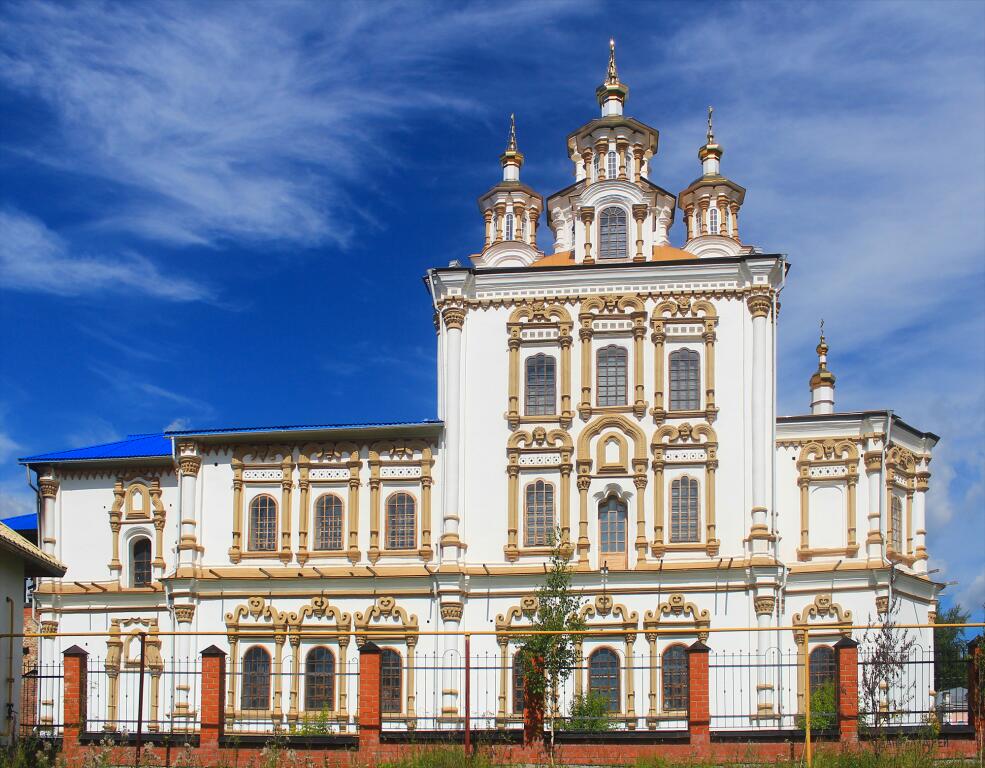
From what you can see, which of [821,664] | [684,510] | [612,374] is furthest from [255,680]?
[821,664]

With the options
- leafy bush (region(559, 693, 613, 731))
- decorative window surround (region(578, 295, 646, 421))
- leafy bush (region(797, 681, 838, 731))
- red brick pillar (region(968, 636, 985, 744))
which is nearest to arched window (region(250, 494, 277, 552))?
decorative window surround (region(578, 295, 646, 421))

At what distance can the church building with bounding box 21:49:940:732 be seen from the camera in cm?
3591

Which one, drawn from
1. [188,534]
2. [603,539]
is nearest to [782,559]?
[603,539]

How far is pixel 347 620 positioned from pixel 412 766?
1330cm

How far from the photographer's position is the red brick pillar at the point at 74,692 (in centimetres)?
2619

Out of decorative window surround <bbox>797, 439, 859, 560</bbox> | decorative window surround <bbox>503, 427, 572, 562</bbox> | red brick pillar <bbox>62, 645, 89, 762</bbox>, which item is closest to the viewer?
red brick pillar <bbox>62, 645, 89, 762</bbox>

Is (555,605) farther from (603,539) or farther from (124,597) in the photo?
(124,597)

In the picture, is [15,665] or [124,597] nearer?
[15,665]

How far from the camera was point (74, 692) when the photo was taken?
2656 centimetres

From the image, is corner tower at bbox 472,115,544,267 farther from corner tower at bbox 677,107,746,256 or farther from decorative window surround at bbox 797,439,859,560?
decorative window surround at bbox 797,439,859,560

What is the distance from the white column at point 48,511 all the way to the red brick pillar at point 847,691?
22565 millimetres

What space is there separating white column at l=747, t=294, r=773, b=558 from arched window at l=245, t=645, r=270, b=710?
12383mm

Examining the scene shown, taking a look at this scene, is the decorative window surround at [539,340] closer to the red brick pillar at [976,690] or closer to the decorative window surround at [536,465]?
the decorative window surround at [536,465]

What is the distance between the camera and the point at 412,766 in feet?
77.5
